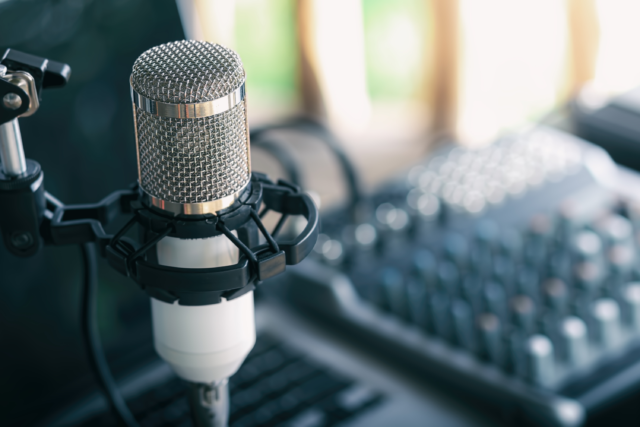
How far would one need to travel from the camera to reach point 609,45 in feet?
7.75

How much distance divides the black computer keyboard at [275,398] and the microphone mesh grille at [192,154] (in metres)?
0.33

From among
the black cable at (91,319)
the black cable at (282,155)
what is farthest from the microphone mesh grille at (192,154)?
the black cable at (282,155)

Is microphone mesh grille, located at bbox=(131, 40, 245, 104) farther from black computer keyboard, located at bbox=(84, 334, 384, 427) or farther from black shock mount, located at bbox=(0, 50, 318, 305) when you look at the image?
black computer keyboard, located at bbox=(84, 334, 384, 427)

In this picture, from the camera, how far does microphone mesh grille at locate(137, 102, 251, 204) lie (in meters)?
0.36

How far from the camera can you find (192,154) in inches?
14.5

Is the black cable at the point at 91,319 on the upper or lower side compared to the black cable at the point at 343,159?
upper

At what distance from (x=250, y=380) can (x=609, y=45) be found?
79.1 inches

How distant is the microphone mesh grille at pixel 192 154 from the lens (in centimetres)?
36

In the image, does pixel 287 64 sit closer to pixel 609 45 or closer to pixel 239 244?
pixel 609 45

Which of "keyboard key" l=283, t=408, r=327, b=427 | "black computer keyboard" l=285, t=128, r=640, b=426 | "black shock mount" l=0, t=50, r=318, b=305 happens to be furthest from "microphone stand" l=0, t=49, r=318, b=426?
"black computer keyboard" l=285, t=128, r=640, b=426

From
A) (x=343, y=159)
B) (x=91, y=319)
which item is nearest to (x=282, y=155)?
(x=343, y=159)

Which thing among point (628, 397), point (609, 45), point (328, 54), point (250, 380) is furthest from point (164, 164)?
point (328, 54)

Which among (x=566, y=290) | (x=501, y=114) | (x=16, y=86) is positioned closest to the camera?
(x=16, y=86)

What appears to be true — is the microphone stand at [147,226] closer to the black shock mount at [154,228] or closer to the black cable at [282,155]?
the black shock mount at [154,228]
